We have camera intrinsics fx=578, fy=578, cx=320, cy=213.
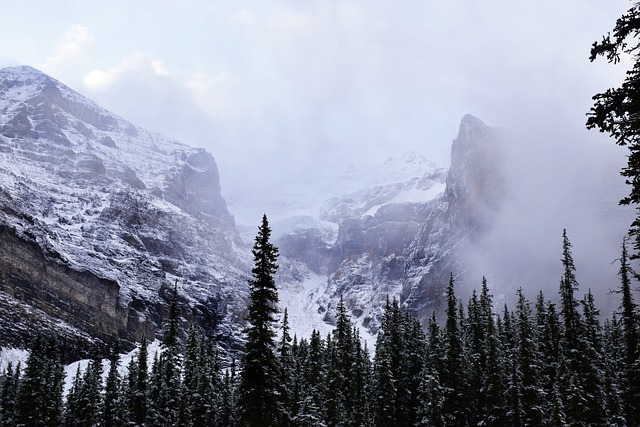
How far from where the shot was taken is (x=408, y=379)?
67.9 m

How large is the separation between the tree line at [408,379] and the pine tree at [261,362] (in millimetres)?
84

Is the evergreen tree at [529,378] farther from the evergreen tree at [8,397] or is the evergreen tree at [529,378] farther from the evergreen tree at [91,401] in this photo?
the evergreen tree at [8,397]

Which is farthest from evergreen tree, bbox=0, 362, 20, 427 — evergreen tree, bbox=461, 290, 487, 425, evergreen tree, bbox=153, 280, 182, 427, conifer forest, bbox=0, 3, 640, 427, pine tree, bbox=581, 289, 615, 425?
pine tree, bbox=581, 289, 615, 425

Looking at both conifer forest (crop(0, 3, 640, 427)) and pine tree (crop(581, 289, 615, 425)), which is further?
pine tree (crop(581, 289, 615, 425))

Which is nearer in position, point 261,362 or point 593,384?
point 261,362

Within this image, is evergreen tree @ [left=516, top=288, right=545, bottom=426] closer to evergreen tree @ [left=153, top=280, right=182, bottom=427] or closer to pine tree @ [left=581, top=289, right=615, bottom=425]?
pine tree @ [left=581, top=289, right=615, bottom=425]

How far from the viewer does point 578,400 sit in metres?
46.1

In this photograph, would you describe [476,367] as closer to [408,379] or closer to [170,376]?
[408,379]

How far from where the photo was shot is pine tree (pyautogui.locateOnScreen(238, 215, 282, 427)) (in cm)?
3209

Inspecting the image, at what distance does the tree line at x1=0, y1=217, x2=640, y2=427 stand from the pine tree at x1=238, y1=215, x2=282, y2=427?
0.28 feet

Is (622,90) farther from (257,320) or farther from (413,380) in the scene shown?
(413,380)

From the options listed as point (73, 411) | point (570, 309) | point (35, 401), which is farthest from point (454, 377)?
point (35, 401)

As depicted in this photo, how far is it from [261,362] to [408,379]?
3970 centimetres

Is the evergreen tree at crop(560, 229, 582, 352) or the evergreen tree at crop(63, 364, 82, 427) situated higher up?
the evergreen tree at crop(560, 229, 582, 352)
